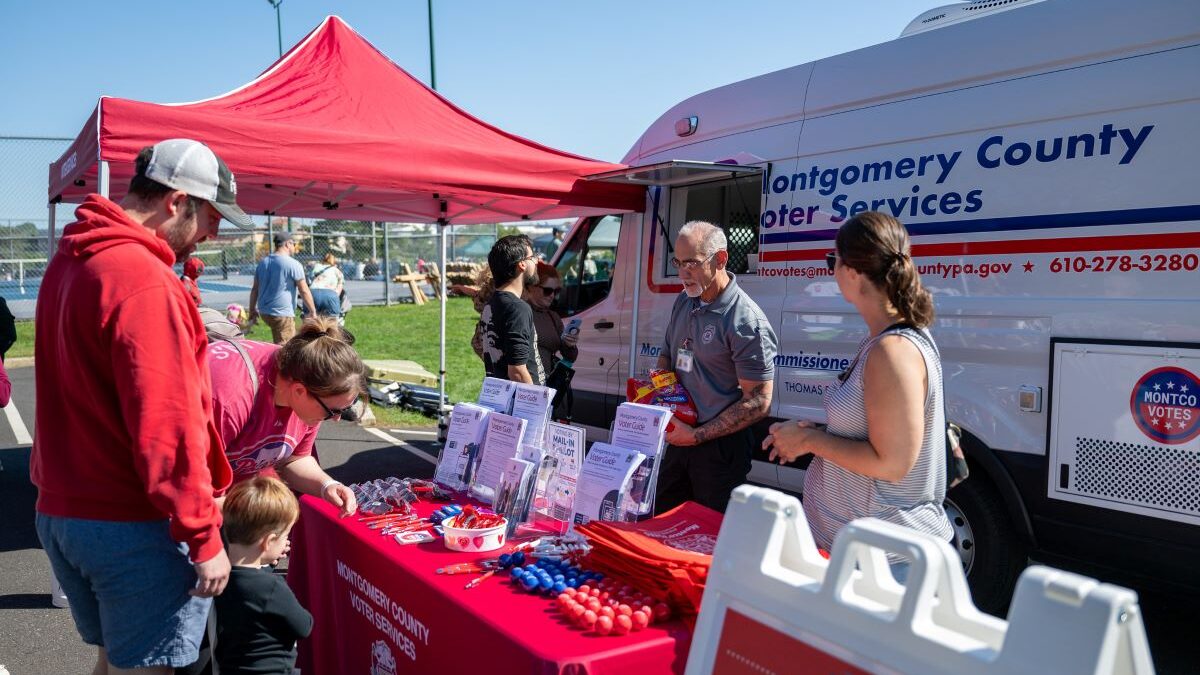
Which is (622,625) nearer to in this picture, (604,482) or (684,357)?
(604,482)

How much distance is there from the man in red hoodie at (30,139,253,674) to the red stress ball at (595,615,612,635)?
0.82m

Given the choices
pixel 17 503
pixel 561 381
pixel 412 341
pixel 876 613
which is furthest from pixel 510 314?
pixel 412 341

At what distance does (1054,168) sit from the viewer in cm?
338

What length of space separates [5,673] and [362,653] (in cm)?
169

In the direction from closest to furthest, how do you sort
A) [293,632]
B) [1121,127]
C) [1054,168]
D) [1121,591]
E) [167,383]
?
[1121,591]
[167,383]
[293,632]
[1121,127]
[1054,168]

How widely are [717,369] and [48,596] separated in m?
3.44

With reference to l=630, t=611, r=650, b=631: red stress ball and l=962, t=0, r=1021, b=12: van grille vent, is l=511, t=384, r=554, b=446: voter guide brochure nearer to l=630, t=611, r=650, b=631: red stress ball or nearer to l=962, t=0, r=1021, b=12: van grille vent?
l=630, t=611, r=650, b=631: red stress ball

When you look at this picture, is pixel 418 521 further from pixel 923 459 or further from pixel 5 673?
pixel 5 673

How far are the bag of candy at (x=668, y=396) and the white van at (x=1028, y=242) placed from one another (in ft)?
4.17

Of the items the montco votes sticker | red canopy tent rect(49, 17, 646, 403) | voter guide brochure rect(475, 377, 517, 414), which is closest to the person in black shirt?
voter guide brochure rect(475, 377, 517, 414)

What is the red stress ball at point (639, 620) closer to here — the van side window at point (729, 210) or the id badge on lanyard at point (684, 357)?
the id badge on lanyard at point (684, 357)

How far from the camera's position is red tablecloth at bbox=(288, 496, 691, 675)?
5.74ft

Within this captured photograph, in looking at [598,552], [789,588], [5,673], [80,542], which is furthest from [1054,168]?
[5,673]

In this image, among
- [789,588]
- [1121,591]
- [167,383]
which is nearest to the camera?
[1121,591]
